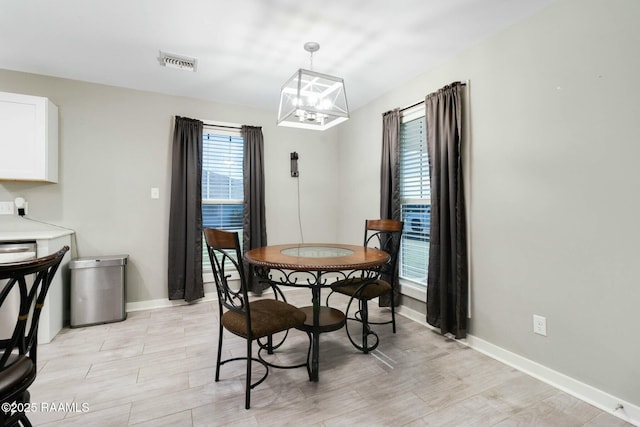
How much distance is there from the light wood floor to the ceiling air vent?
2446 millimetres

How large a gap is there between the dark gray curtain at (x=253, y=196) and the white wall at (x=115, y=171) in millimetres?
276

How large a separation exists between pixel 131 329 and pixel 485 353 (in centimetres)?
311

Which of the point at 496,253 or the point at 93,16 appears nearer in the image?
the point at 93,16

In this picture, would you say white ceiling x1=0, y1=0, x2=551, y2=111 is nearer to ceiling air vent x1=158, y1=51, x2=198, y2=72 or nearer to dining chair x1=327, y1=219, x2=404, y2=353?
ceiling air vent x1=158, y1=51, x2=198, y2=72

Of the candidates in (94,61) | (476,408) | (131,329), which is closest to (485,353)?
(476,408)

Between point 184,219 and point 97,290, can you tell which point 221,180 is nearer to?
point 184,219

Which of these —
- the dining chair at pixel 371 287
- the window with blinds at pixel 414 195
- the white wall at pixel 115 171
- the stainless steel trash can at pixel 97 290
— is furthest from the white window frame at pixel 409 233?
the stainless steel trash can at pixel 97 290

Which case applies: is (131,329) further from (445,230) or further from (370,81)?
(370,81)

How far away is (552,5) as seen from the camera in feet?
6.53

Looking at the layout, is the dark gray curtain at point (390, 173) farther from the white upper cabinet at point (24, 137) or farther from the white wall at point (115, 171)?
the white upper cabinet at point (24, 137)

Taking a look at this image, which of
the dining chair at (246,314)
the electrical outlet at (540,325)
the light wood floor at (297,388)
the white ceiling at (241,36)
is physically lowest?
the light wood floor at (297,388)

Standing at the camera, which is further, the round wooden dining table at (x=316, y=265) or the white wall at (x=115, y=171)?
the white wall at (x=115, y=171)

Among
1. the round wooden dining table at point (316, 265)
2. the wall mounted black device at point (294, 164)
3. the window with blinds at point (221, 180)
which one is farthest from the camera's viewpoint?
the wall mounted black device at point (294, 164)

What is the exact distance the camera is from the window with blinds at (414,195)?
306 centimetres
